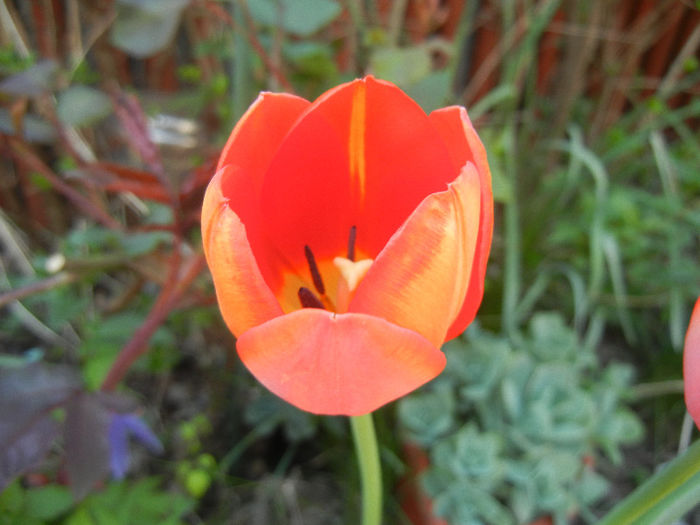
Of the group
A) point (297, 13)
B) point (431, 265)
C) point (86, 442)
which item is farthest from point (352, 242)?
point (297, 13)

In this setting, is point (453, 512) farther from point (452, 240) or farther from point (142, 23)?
point (142, 23)

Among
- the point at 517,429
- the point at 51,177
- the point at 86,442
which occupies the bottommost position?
the point at 517,429

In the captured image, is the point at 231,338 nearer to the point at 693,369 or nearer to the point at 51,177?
the point at 51,177

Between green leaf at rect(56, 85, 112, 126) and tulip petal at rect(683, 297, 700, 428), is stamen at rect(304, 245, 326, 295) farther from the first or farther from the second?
green leaf at rect(56, 85, 112, 126)

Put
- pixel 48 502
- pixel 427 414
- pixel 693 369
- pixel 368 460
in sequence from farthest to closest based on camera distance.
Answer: pixel 427 414, pixel 48 502, pixel 368 460, pixel 693 369

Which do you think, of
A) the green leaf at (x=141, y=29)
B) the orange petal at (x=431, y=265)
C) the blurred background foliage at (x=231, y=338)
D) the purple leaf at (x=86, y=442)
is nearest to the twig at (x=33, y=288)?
the blurred background foliage at (x=231, y=338)

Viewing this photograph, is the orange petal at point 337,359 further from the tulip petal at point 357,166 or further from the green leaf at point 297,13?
the green leaf at point 297,13
